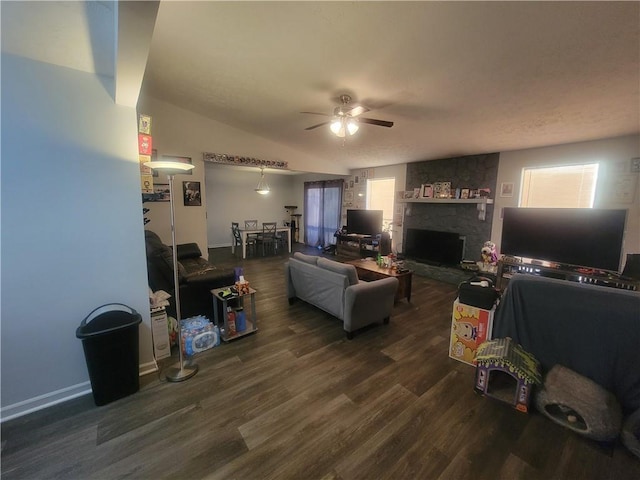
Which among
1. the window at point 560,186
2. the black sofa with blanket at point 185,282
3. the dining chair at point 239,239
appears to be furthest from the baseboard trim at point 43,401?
the window at point 560,186

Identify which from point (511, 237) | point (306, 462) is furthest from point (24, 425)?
point (511, 237)

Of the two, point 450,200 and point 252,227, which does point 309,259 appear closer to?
point 450,200

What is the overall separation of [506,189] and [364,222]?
2.91m

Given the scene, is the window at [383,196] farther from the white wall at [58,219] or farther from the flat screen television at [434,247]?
the white wall at [58,219]

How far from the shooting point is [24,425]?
1.67 m

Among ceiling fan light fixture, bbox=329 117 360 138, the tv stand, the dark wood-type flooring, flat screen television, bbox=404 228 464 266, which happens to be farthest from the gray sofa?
the tv stand

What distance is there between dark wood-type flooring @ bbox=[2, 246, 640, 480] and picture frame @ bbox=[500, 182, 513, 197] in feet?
10.7

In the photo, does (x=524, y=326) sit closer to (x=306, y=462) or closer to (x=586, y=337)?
(x=586, y=337)

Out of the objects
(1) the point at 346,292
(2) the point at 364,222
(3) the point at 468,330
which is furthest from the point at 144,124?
(2) the point at 364,222

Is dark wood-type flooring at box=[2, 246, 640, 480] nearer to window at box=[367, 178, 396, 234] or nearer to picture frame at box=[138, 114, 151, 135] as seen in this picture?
picture frame at box=[138, 114, 151, 135]

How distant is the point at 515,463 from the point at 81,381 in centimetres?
296

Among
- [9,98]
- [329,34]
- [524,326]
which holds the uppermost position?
[329,34]

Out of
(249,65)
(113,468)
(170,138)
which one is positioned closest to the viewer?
(113,468)

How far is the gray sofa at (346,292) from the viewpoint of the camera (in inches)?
104
